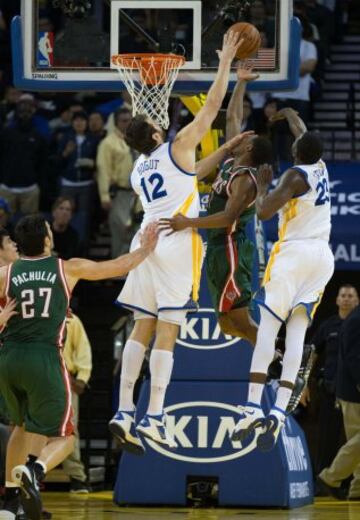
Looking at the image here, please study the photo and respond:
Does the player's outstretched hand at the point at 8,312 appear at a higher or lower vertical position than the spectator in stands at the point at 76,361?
higher

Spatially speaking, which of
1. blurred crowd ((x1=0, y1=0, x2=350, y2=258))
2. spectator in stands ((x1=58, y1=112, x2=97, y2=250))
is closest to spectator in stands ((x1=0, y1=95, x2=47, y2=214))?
blurred crowd ((x1=0, y1=0, x2=350, y2=258))

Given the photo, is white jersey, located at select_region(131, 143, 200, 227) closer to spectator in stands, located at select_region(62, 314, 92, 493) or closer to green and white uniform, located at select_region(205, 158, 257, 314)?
green and white uniform, located at select_region(205, 158, 257, 314)

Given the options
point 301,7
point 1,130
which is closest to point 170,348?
point 1,130

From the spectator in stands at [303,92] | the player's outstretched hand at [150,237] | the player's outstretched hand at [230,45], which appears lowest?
the player's outstretched hand at [150,237]

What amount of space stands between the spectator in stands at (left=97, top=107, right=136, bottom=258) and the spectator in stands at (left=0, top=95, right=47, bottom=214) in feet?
3.57

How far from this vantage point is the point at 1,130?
19.1 m

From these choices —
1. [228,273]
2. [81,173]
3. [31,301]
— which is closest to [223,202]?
[228,273]

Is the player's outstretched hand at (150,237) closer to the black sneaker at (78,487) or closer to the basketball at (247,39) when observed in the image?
the basketball at (247,39)

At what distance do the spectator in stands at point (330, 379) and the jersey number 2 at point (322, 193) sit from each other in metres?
4.55

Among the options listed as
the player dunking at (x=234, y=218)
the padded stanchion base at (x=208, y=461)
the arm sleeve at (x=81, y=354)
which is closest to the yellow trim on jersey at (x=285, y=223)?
the player dunking at (x=234, y=218)

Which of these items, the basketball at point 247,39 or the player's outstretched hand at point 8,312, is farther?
the basketball at point 247,39

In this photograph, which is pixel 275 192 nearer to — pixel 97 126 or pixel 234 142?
pixel 234 142

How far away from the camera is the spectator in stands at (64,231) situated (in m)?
17.5

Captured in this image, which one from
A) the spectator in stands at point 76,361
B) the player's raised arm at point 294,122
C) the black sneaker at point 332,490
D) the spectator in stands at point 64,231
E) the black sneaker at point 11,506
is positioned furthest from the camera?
the spectator in stands at point 64,231
